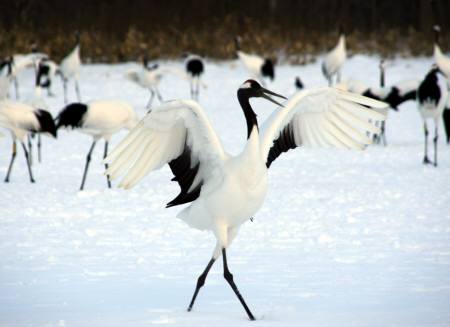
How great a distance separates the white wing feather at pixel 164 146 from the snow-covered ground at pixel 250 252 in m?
0.76

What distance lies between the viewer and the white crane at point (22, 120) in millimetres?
10328

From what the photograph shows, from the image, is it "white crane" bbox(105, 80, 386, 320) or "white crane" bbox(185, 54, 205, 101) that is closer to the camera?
"white crane" bbox(105, 80, 386, 320)

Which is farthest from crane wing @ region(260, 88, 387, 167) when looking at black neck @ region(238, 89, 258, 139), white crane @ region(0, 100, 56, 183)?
white crane @ region(0, 100, 56, 183)

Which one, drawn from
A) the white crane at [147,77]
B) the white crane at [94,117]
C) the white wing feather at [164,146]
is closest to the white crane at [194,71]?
the white crane at [147,77]

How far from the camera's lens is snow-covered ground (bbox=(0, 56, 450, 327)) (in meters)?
4.62

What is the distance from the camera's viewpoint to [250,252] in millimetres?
6473

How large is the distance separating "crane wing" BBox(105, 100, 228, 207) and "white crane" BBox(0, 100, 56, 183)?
558 centimetres

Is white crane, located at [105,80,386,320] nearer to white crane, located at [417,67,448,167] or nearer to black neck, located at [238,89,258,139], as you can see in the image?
black neck, located at [238,89,258,139]

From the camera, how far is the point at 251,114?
480 centimetres

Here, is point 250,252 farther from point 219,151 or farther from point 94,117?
point 94,117

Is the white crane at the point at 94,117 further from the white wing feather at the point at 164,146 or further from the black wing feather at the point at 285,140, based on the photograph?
the white wing feather at the point at 164,146

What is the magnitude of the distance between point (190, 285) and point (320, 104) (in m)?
1.42

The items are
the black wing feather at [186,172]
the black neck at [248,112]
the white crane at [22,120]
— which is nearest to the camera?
the black neck at [248,112]

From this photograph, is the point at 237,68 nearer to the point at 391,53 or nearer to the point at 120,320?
the point at 391,53
